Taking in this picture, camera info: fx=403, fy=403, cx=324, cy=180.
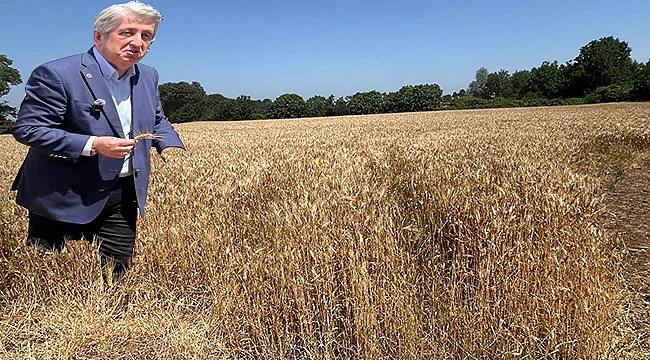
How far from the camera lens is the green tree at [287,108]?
6862 cm

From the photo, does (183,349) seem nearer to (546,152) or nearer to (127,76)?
(127,76)

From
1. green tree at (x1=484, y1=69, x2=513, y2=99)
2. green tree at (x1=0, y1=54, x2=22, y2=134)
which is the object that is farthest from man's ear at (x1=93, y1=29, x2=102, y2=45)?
green tree at (x1=484, y1=69, x2=513, y2=99)

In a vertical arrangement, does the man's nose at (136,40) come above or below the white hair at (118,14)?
below

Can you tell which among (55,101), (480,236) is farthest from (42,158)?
(480,236)

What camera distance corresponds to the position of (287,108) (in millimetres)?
69250

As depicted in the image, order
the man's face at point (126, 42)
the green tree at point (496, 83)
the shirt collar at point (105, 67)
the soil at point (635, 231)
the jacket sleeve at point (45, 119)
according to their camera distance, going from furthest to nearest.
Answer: the green tree at point (496, 83) → the soil at point (635, 231) → the shirt collar at point (105, 67) → the man's face at point (126, 42) → the jacket sleeve at point (45, 119)

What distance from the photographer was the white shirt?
2.25 m

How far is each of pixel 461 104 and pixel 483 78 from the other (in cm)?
8594

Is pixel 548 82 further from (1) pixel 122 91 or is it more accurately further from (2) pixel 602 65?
(1) pixel 122 91

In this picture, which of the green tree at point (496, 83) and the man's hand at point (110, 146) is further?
the green tree at point (496, 83)

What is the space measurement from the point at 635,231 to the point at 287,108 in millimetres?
67044

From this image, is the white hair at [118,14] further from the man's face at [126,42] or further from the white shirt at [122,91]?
the white shirt at [122,91]

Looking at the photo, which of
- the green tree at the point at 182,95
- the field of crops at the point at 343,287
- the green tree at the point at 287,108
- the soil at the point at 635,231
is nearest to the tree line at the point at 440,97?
the green tree at the point at 287,108

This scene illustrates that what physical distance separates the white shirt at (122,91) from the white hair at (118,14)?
0.65ft
